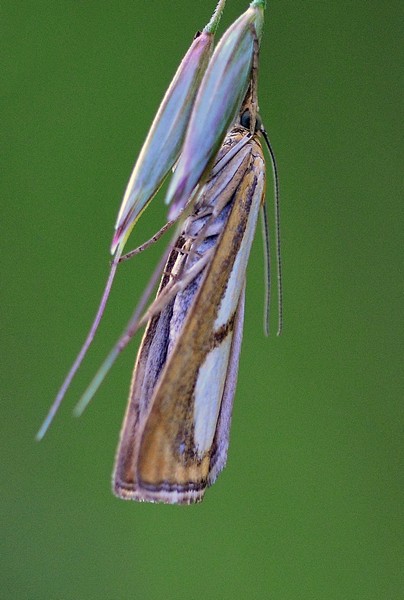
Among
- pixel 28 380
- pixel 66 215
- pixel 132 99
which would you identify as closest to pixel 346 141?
pixel 132 99

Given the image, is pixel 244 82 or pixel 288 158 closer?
pixel 244 82

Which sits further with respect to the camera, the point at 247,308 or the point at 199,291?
the point at 247,308

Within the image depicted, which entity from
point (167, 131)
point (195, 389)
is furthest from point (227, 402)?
point (167, 131)

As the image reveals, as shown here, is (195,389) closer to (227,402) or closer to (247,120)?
(227,402)

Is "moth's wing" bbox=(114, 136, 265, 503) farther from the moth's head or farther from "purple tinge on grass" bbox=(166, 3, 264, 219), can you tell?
"purple tinge on grass" bbox=(166, 3, 264, 219)

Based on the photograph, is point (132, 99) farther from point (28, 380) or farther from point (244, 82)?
point (244, 82)

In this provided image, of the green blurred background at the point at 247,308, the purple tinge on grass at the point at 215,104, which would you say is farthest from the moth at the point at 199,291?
the green blurred background at the point at 247,308

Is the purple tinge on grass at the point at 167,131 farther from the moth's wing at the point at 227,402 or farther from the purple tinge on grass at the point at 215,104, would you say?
the moth's wing at the point at 227,402
